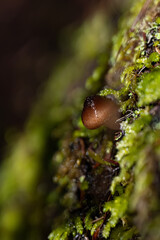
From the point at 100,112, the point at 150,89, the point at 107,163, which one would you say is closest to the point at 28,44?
the point at 100,112

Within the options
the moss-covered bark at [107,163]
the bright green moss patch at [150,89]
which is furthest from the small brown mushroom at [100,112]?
Answer: the bright green moss patch at [150,89]

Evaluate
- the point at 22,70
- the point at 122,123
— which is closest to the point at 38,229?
the point at 122,123

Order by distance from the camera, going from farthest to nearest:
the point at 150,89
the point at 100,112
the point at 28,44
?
the point at 28,44 < the point at 100,112 < the point at 150,89

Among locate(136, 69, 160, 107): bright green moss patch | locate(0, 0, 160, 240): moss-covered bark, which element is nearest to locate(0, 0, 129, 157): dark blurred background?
locate(0, 0, 160, 240): moss-covered bark

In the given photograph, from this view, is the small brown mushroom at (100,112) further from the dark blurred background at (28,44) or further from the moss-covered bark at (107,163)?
the dark blurred background at (28,44)

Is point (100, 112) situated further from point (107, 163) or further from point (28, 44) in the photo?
point (28, 44)
